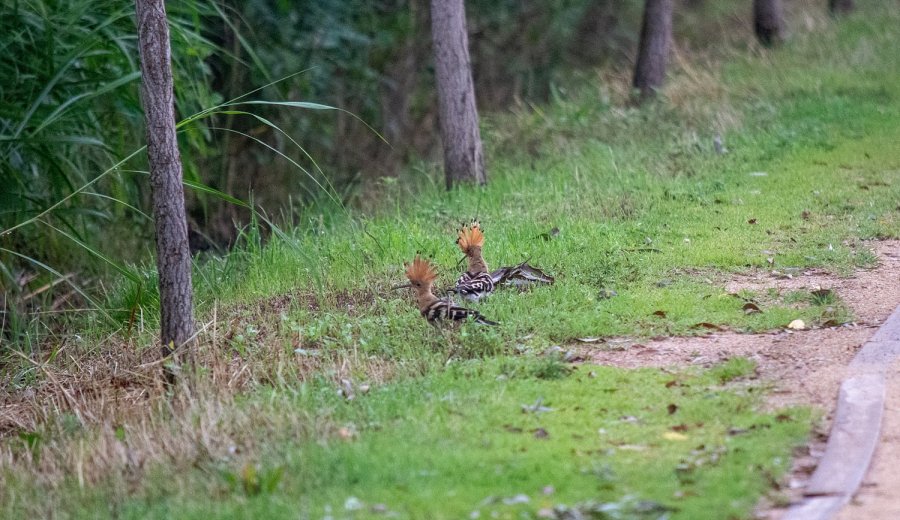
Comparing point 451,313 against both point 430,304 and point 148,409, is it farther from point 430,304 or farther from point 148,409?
point 148,409

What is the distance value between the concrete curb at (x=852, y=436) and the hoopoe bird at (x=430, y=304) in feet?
7.25

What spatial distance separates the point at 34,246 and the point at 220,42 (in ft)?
24.8

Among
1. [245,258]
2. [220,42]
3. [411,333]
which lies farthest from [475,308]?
[220,42]

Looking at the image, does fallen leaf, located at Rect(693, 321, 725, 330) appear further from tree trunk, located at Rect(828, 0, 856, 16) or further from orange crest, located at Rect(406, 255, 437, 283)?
tree trunk, located at Rect(828, 0, 856, 16)

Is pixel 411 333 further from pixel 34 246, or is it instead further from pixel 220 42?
pixel 220 42

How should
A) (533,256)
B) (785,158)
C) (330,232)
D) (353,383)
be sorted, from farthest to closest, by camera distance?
(785,158), (330,232), (533,256), (353,383)

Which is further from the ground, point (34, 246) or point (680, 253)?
point (680, 253)

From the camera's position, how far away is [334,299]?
25.6ft

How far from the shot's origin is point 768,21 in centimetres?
1755

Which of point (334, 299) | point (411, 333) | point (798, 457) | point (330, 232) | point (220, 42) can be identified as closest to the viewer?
point (798, 457)

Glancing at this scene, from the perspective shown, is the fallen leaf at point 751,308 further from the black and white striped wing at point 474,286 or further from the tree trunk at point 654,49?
the tree trunk at point 654,49

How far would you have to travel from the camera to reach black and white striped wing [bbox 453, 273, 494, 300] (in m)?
7.38

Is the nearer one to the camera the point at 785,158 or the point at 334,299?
the point at 334,299

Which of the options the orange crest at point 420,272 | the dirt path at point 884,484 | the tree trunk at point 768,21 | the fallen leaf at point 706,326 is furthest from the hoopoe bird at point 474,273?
the tree trunk at point 768,21
